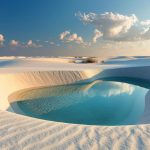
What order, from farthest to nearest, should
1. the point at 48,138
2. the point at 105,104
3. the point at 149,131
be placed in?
the point at 105,104 → the point at 149,131 → the point at 48,138

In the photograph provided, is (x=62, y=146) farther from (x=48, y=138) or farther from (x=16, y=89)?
(x=16, y=89)

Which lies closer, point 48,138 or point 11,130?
point 48,138

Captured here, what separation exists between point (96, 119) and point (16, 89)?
24.8 feet

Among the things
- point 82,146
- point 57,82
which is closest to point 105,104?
point 82,146

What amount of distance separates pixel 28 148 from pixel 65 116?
470cm

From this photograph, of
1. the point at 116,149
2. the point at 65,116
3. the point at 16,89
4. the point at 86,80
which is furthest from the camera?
the point at 86,80

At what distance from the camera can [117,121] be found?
22.0 ft

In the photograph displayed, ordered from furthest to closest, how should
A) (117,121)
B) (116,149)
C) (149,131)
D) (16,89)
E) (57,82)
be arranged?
(57,82) → (16,89) → (117,121) → (149,131) → (116,149)

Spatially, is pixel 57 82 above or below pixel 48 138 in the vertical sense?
below

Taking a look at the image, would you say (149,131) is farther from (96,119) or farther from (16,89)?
(16,89)

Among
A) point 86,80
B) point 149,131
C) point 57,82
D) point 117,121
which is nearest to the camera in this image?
point 149,131

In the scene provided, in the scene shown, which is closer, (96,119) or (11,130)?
(11,130)

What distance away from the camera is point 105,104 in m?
8.74

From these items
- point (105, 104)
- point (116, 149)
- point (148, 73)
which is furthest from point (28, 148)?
point (148, 73)
